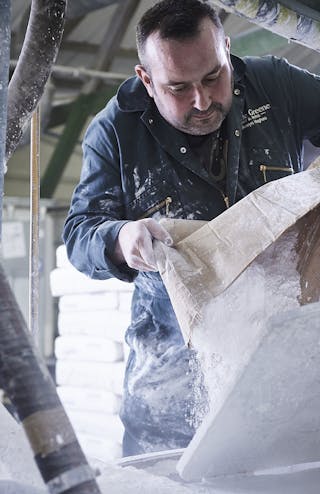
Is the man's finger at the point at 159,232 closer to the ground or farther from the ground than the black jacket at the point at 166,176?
farther from the ground

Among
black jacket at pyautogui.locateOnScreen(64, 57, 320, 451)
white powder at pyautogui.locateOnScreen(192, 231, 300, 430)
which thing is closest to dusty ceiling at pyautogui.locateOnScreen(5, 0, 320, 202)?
black jacket at pyautogui.locateOnScreen(64, 57, 320, 451)

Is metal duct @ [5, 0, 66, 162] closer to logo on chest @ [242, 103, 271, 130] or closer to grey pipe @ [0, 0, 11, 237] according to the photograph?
grey pipe @ [0, 0, 11, 237]

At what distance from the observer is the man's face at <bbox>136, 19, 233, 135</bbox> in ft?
5.00

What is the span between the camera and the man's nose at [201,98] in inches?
60.9

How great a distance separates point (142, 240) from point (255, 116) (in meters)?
0.72

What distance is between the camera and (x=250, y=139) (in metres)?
1.75

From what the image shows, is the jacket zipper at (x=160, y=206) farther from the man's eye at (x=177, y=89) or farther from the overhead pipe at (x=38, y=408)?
the overhead pipe at (x=38, y=408)

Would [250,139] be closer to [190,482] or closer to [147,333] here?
[147,333]

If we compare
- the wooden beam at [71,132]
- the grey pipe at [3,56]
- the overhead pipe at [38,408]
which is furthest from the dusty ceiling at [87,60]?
the overhead pipe at [38,408]

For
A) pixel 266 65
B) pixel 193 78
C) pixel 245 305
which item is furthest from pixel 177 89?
pixel 245 305

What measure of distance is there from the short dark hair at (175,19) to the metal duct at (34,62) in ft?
1.52

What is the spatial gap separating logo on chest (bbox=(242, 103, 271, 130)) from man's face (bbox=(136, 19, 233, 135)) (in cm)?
13

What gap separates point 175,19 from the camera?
5.13 ft

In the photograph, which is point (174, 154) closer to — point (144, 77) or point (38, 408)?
point (144, 77)
